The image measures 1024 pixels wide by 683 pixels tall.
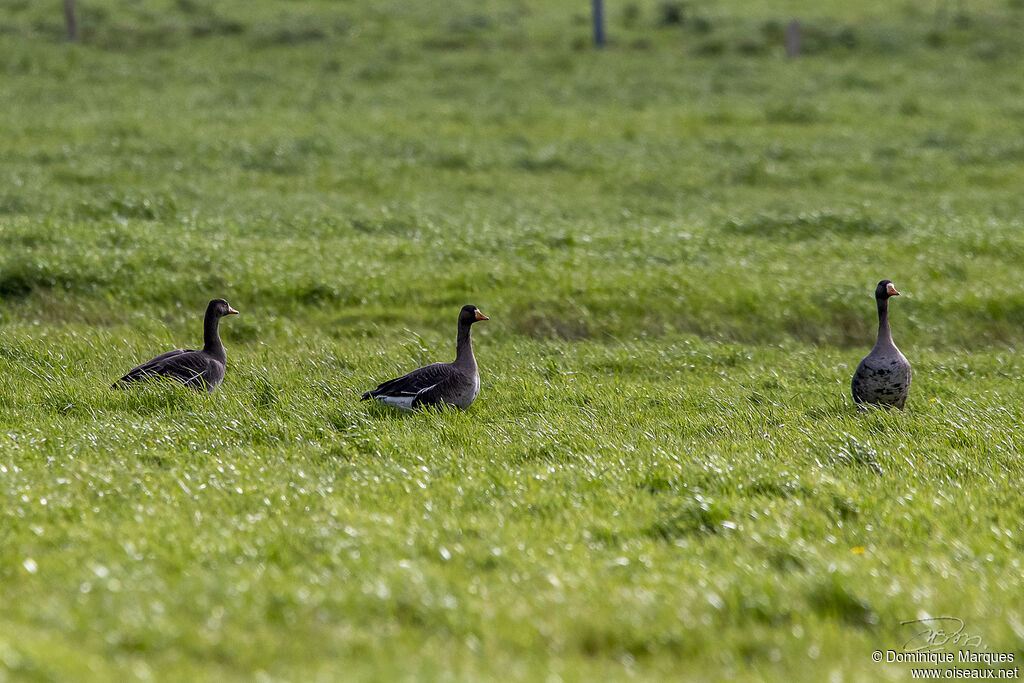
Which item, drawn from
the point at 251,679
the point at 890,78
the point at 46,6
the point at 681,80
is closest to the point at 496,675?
the point at 251,679

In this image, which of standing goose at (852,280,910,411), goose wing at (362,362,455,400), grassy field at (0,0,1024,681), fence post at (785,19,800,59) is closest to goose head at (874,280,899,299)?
standing goose at (852,280,910,411)

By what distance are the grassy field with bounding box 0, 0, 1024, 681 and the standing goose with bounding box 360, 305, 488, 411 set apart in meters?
0.28

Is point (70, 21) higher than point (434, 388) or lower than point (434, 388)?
higher

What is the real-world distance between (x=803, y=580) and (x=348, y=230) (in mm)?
15856

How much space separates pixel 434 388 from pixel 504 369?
2620mm

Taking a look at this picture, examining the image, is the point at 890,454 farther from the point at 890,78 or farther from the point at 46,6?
the point at 46,6

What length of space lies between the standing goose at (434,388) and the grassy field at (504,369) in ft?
0.92
